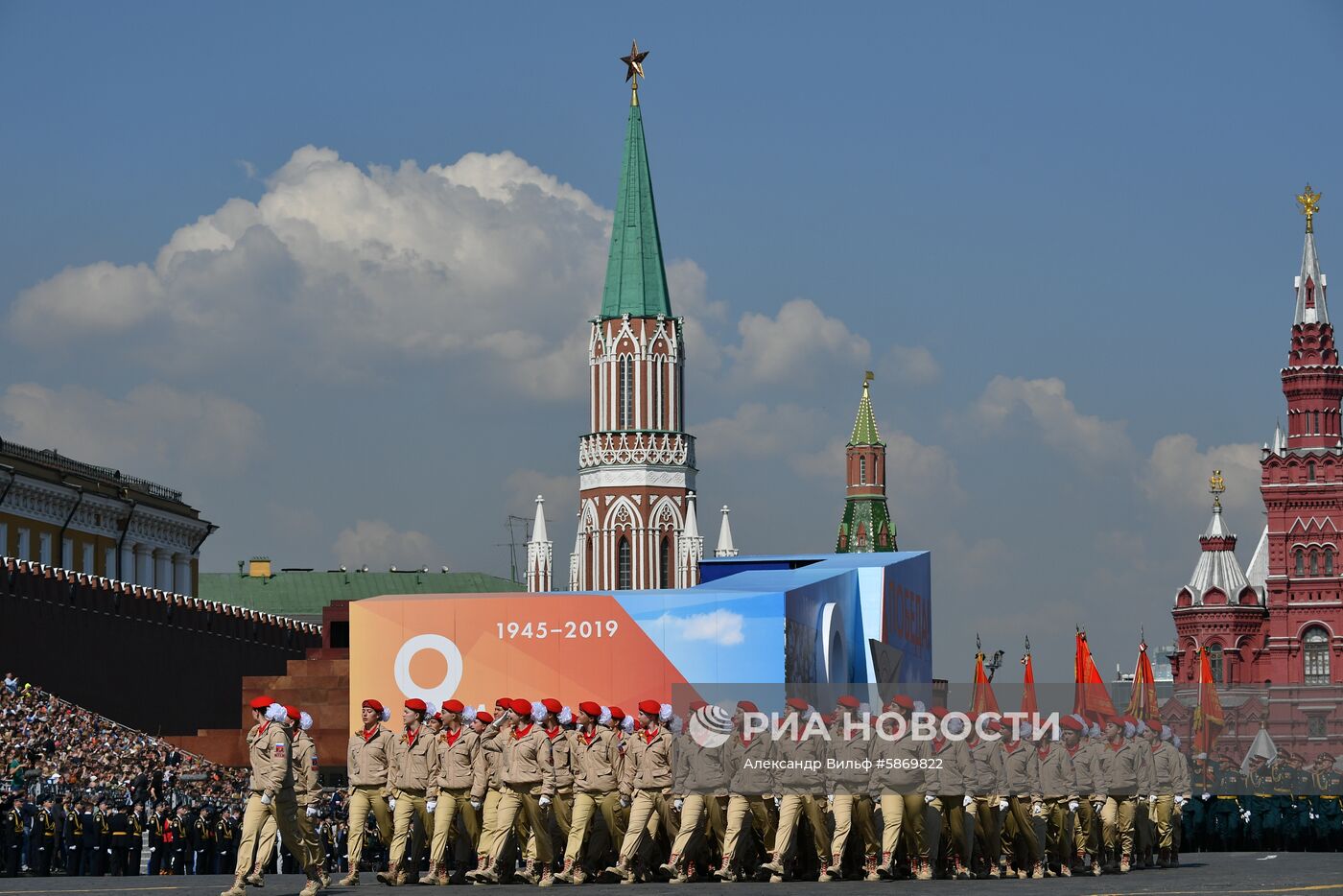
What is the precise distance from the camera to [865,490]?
589 ft

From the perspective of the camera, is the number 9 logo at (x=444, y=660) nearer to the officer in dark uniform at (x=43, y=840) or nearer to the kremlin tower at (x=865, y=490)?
the officer in dark uniform at (x=43, y=840)

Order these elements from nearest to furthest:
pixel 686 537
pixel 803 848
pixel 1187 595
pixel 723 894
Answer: pixel 723 894 → pixel 803 848 → pixel 686 537 → pixel 1187 595

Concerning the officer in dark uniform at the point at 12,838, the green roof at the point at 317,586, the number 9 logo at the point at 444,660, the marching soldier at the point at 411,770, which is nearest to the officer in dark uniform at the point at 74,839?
the officer in dark uniform at the point at 12,838

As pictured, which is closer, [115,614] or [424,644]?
[424,644]

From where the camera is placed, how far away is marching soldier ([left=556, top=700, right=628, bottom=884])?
25922 millimetres

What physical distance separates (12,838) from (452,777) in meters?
10.4

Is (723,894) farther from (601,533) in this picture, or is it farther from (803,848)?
(601,533)

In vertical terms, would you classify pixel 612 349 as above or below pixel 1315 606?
above

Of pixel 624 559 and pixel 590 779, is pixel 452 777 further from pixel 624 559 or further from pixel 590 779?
pixel 624 559

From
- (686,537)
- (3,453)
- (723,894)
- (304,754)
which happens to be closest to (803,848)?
(723,894)

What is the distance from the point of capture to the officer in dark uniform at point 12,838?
33281 mm

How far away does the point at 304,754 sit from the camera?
2344 cm

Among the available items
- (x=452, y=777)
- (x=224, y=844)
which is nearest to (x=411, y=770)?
(x=452, y=777)

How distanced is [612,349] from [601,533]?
8.90m
